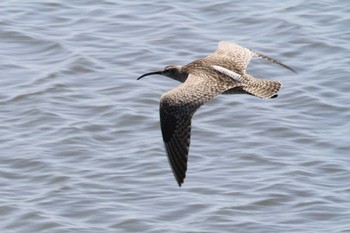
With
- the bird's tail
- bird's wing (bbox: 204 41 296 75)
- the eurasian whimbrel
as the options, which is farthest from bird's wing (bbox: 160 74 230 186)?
bird's wing (bbox: 204 41 296 75)

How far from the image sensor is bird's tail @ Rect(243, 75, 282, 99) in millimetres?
7996

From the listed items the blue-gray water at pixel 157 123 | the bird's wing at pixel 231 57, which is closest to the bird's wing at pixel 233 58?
the bird's wing at pixel 231 57

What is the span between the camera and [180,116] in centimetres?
790

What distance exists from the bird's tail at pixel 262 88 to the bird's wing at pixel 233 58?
0.53 metres

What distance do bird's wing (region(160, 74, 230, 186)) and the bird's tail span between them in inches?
7.2

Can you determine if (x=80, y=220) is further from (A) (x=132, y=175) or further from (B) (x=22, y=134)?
(B) (x=22, y=134)

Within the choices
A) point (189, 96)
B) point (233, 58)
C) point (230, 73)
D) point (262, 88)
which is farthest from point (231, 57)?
point (189, 96)

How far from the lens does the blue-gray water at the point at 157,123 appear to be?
980cm

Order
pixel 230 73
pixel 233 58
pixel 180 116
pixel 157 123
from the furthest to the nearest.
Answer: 1. pixel 157 123
2. pixel 233 58
3. pixel 230 73
4. pixel 180 116

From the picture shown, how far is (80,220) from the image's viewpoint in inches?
381

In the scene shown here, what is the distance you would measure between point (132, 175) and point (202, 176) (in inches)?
24.7

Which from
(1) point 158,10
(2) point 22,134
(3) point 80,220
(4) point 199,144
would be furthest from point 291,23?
(3) point 80,220

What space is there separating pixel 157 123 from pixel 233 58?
2.26 metres

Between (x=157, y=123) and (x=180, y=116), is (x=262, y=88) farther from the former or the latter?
(x=157, y=123)
